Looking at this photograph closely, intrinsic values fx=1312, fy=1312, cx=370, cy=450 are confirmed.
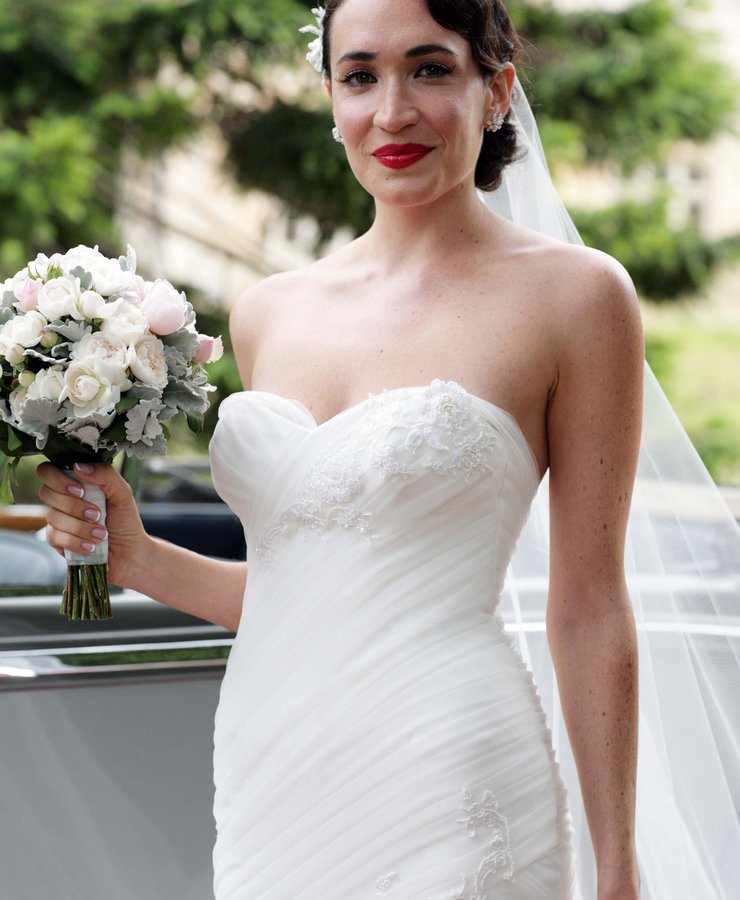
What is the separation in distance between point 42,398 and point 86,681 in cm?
69

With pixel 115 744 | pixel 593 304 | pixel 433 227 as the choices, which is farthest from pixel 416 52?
pixel 115 744

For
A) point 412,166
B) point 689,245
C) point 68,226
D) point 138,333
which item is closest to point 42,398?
point 138,333

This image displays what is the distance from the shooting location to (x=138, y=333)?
72.4 inches

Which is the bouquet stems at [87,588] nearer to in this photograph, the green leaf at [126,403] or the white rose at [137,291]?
the green leaf at [126,403]

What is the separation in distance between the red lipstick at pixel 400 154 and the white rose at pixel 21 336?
536 mm

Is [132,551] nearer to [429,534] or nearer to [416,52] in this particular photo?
[429,534]

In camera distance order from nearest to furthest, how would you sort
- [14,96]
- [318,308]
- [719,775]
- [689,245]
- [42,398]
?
[42,398] < [318,308] < [719,775] < [14,96] < [689,245]

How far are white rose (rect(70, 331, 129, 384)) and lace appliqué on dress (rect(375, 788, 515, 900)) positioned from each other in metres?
0.73

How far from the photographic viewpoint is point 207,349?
195 cm

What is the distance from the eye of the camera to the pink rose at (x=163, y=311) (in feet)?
6.13

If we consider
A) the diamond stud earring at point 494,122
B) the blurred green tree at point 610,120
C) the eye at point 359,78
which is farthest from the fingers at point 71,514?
the blurred green tree at point 610,120

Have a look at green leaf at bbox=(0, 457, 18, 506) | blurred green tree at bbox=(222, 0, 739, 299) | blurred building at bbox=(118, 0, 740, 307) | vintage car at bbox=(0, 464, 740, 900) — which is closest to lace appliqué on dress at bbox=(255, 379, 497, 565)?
green leaf at bbox=(0, 457, 18, 506)

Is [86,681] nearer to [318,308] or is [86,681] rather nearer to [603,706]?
[318,308]

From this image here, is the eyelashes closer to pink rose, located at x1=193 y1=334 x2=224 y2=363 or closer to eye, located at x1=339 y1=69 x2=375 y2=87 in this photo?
eye, located at x1=339 y1=69 x2=375 y2=87
